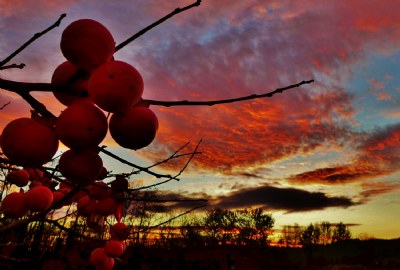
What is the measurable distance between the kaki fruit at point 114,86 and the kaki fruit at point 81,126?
0.13ft

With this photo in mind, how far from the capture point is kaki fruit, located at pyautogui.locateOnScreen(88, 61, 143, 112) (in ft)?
2.97

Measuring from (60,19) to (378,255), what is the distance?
29709 mm

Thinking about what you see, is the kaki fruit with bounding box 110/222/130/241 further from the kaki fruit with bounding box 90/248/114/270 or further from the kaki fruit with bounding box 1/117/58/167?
the kaki fruit with bounding box 1/117/58/167

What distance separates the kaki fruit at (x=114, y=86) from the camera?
2.97 ft

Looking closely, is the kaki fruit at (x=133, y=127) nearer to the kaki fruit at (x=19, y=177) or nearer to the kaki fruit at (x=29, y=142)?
the kaki fruit at (x=29, y=142)

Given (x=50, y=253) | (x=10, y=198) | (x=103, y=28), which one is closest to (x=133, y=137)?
(x=103, y=28)

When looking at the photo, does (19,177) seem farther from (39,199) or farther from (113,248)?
(113,248)

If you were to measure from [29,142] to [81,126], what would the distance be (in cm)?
17

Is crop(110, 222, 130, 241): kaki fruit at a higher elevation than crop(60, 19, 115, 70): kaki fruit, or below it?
below

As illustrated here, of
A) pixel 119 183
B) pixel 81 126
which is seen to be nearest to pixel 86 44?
pixel 81 126

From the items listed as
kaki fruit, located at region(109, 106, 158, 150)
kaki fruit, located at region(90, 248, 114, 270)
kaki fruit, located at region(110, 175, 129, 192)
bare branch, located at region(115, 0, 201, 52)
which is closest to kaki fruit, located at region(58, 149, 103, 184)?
kaki fruit, located at region(109, 106, 158, 150)

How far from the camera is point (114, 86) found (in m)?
0.91

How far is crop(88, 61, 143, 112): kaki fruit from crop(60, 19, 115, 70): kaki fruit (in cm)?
4

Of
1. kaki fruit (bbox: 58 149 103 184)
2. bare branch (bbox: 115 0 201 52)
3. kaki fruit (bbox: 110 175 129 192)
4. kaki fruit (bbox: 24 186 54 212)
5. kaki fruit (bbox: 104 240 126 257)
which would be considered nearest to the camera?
kaki fruit (bbox: 58 149 103 184)
